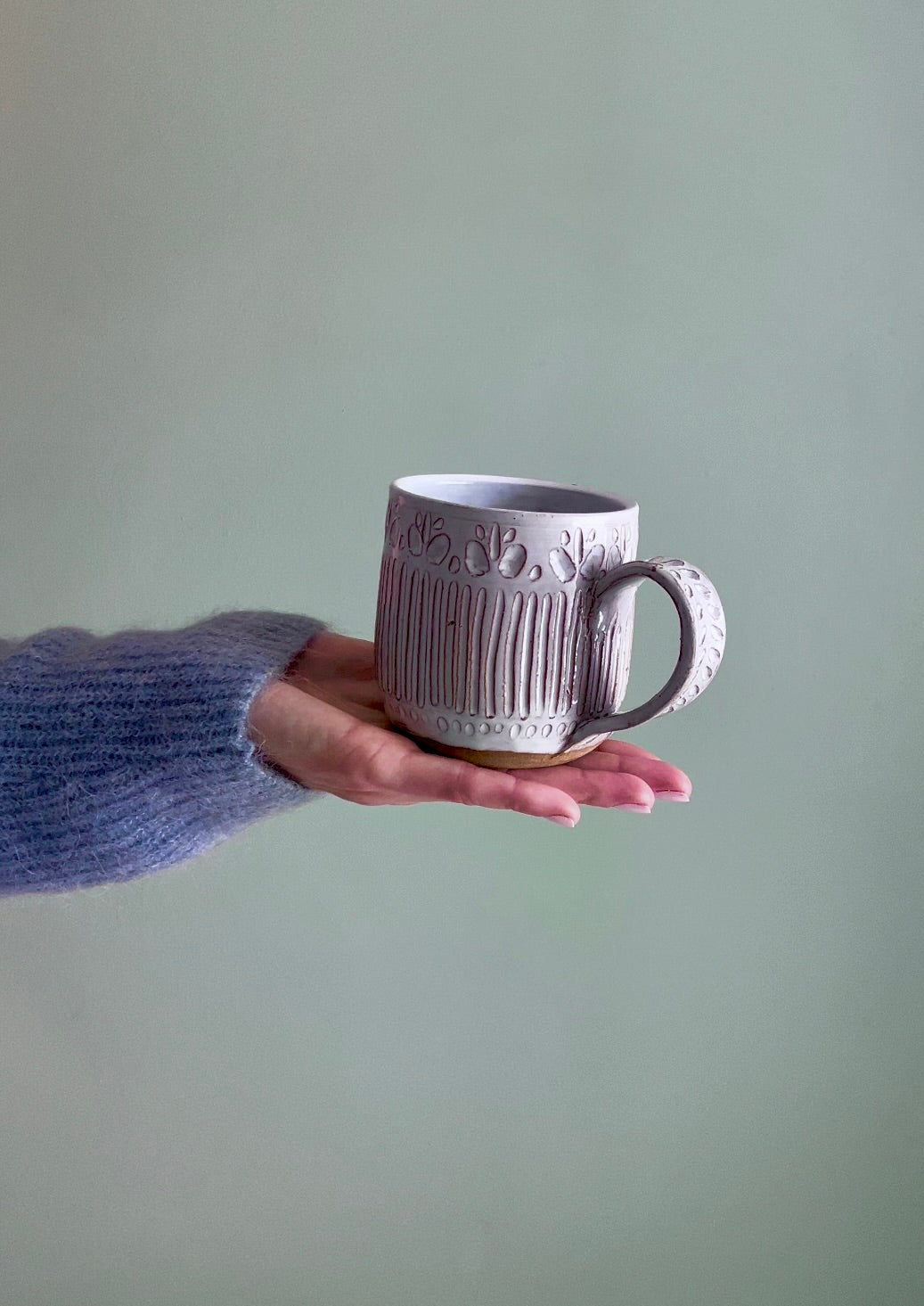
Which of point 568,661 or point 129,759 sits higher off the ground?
point 568,661

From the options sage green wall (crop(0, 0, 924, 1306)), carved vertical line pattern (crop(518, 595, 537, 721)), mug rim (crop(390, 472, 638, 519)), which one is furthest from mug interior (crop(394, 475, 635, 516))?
sage green wall (crop(0, 0, 924, 1306))

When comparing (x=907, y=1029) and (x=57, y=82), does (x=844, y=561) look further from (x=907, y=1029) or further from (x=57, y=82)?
(x=57, y=82)

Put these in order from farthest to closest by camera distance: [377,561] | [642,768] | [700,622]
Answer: [377,561]
[642,768]
[700,622]

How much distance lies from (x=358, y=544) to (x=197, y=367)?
0.78 feet

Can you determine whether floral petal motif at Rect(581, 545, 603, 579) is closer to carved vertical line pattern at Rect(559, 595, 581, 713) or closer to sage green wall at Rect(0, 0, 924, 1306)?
carved vertical line pattern at Rect(559, 595, 581, 713)

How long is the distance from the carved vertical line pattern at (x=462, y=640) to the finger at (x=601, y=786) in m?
0.08

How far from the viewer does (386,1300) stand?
1.44 metres

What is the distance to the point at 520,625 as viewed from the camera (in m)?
0.68

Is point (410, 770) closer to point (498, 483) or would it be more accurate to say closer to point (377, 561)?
point (498, 483)

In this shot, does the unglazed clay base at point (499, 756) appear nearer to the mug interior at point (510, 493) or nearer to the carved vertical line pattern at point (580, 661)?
the carved vertical line pattern at point (580, 661)

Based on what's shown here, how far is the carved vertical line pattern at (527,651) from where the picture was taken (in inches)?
26.9

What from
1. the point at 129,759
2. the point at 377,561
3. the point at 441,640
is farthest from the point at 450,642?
the point at 377,561

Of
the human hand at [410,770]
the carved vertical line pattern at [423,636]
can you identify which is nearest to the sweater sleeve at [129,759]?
the human hand at [410,770]

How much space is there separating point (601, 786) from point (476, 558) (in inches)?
6.6
